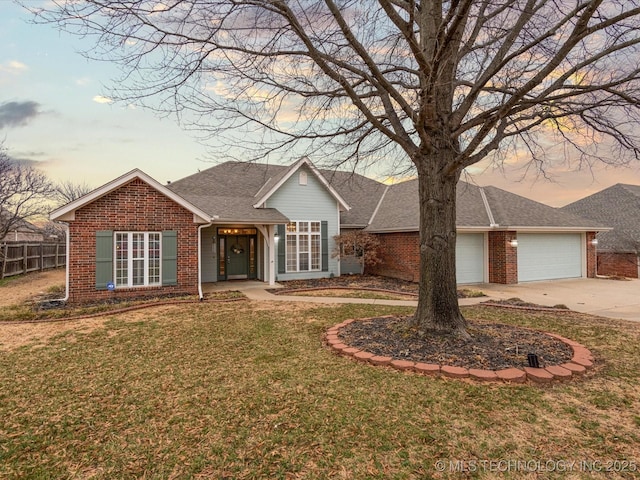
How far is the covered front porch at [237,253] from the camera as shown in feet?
45.8

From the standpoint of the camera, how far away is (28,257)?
18734mm

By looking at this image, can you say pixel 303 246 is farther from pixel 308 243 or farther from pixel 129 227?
pixel 129 227

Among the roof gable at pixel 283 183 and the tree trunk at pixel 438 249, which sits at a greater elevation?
the roof gable at pixel 283 183

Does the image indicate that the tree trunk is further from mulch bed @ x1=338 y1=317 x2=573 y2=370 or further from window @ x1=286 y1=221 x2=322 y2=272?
window @ x1=286 y1=221 x2=322 y2=272

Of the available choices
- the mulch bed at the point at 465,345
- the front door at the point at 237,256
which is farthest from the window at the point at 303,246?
the mulch bed at the point at 465,345

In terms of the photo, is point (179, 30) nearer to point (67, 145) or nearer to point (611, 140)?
point (611, 140)

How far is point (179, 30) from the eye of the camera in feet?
16.5

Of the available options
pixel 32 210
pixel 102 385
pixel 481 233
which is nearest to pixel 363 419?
pixel 102 385

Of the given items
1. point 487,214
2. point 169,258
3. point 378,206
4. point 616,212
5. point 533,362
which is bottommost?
point 533,362

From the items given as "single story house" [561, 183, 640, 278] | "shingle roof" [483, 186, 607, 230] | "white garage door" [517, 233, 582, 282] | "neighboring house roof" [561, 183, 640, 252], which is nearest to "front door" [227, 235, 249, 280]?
"shingle roof" [483, 186, 607, 230]

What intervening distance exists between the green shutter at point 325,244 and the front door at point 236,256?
3.05m

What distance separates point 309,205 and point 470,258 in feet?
23.9

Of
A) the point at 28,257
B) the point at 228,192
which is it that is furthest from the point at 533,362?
the point at 28,257

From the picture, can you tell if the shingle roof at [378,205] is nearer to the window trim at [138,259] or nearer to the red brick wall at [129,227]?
the red brick wall at [129,227]
